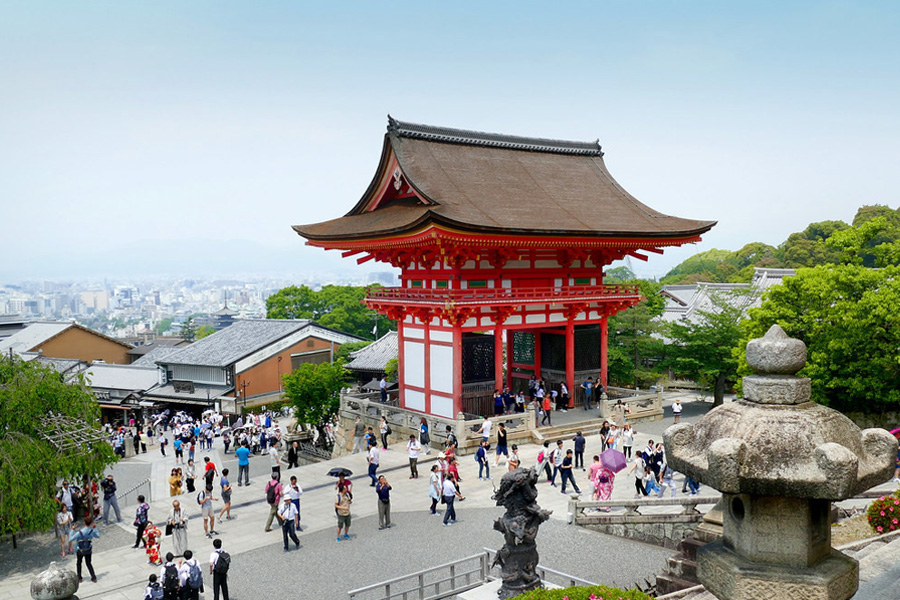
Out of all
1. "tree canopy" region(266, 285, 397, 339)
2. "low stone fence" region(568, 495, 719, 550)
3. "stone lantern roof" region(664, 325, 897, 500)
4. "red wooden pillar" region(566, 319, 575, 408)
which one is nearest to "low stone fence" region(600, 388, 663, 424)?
"red wooden pillar" region(566, 319, 575, 408)

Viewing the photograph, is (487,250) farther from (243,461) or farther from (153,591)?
(153,591)

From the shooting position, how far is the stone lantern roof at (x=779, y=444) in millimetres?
5234

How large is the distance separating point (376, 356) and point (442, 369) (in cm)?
2310

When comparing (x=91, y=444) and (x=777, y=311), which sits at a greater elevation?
(x=777, y=311)

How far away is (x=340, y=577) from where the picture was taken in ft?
46.7

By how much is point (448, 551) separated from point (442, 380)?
11714 millimetres

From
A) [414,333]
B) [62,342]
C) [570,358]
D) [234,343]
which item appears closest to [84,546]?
[414,333]

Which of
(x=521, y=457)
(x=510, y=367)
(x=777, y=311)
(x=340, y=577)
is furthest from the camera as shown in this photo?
(x=510, y=367)

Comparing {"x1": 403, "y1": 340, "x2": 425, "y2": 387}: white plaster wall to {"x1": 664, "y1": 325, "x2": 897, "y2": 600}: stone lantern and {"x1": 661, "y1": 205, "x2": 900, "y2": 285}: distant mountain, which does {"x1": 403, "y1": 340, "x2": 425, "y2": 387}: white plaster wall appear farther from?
{"x1": 661, "y1": 205, "x2": 900, "y2": 285}: distant mountain

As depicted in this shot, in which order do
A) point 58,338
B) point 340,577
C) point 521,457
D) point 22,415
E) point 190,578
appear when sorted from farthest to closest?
point 58,338
point 521,457
point 22,415
point 340,577
point 190,578

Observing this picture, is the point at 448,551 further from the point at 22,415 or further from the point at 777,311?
the point at 777,311

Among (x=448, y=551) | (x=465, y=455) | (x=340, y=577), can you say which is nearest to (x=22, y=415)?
(x=340, y=577)

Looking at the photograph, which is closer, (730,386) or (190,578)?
(190,578)

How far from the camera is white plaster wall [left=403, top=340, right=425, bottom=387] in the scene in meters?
28.0
